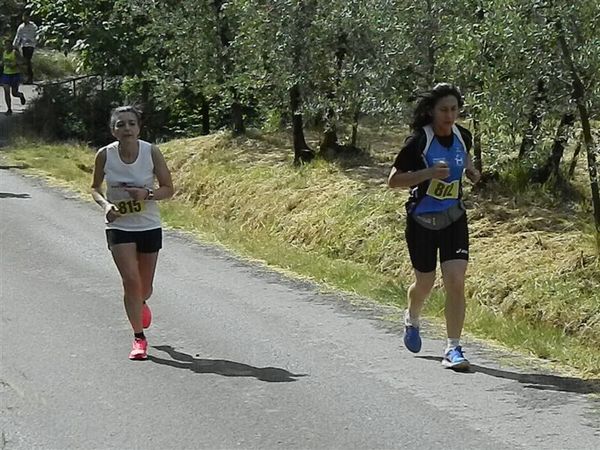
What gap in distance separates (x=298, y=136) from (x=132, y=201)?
9075mm

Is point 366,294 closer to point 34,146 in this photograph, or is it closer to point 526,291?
point 526,291

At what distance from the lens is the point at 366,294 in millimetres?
10359

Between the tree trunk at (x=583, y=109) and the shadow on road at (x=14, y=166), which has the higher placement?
the tree trunk at (x=583, y=109)

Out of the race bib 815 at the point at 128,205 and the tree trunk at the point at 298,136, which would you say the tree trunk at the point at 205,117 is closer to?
the tree trunk at the point at 298,136

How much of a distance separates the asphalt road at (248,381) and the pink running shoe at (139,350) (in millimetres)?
87

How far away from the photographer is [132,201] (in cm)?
775

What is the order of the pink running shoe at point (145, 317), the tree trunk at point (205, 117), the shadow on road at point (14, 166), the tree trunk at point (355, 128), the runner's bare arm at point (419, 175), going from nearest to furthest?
the runner's bare arm at point (419, 175) < the pink running shoe at point (145, 317) < the tree trunk at point (355, 128) < the shadow on road at point (14, 166) < the tree trunk at point (205, 117)

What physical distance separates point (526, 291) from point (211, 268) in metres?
3.37

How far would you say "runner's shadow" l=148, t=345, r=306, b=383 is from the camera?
24.1 ft

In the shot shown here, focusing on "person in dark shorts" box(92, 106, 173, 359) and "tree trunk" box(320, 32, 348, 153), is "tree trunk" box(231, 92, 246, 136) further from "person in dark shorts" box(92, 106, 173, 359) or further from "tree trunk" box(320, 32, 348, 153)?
"person in dark shorts" box(92, 106, 173, 359)

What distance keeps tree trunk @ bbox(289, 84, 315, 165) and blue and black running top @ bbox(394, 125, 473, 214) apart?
866 cm

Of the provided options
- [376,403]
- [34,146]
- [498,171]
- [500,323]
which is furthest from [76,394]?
[34,146]

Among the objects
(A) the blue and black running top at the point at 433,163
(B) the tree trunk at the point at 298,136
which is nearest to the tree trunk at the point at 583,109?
(A) the blue and black running top at the point at 433,163

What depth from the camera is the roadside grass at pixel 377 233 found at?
9.27m
